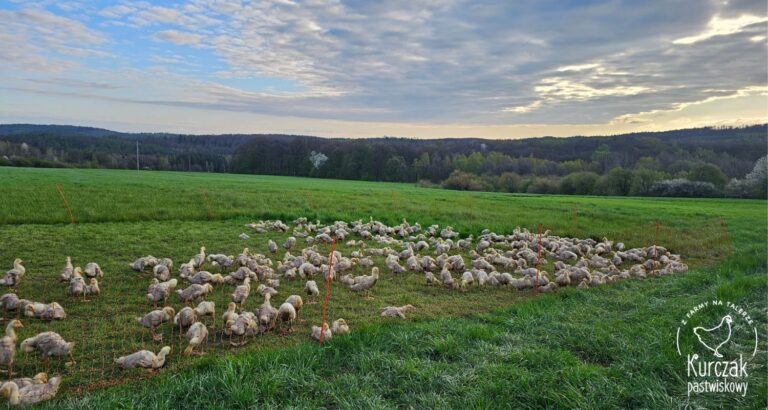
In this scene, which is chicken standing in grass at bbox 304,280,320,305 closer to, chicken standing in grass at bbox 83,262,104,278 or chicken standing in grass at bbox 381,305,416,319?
chicken standing in grass at bbox 381,305,416,319

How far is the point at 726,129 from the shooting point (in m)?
Result: 108

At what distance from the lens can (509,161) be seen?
99.4 m

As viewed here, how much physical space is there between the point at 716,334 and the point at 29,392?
387 inches

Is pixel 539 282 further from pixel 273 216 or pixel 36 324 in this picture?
pixel 273 216

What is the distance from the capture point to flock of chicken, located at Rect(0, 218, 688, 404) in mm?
6395

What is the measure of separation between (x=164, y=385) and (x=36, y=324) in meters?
3.70

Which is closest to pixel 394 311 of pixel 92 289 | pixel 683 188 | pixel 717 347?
pixel 717 347

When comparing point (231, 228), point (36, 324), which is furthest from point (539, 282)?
point (231, 228)

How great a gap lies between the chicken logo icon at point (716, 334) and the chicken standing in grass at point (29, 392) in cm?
900

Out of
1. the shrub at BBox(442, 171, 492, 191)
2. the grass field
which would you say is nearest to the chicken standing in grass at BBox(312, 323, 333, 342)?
the grass field

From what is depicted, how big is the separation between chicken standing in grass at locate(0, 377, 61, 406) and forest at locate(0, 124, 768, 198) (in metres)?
67.5

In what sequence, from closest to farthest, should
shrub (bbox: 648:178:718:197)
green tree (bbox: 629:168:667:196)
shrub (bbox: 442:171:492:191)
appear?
shrub (bbox: 648:178:718:197)
green tree (bbox: 629:168:667:196)
shrub (bbox: 442:171:492:191)

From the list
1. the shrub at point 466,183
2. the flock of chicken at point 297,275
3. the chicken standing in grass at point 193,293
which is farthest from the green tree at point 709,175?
the chicken standing in grass at point 193,293

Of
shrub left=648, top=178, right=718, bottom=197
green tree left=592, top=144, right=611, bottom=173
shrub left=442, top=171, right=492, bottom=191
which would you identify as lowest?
shrub left=442, top=171, right=492, bottom=191
